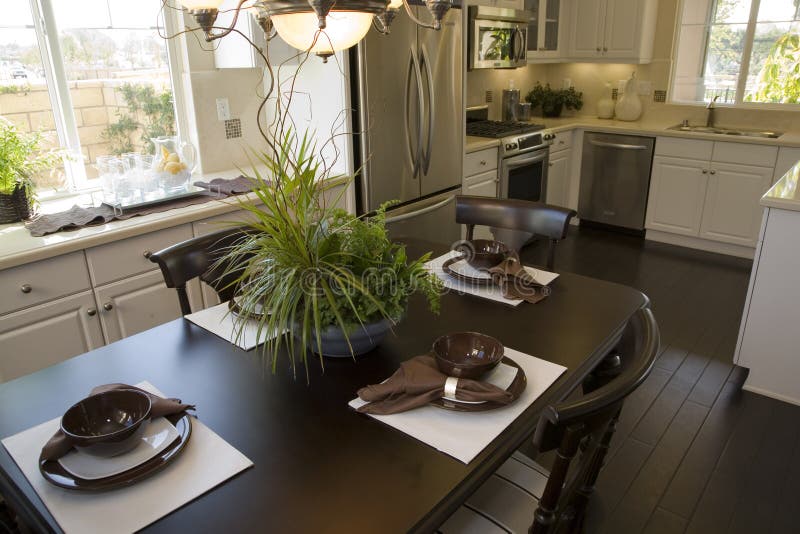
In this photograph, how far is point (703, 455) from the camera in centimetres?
228

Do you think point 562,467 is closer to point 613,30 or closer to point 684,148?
point 684,148

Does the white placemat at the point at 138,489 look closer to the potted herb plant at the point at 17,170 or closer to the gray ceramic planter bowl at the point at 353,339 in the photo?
the gray ceramic planter bowl at the point at 353,339

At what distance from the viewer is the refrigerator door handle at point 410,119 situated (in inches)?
122

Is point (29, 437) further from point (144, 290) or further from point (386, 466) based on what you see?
point (144, 290)

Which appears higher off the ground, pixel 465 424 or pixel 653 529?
pixel 465 424

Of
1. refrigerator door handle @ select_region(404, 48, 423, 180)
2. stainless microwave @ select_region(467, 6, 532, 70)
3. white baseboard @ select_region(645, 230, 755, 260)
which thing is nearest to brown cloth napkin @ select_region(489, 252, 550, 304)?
refrigerator door handle @ select_region(404, 48, 423, 180)

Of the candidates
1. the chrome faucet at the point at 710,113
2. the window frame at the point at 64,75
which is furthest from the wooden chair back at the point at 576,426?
the chrome faucet at the point at 710,113

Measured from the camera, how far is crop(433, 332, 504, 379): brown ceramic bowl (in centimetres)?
128

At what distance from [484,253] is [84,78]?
2.22 meters

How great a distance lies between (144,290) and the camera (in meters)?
2.43

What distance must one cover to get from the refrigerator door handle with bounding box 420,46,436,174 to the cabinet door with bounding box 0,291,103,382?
1.90 meters

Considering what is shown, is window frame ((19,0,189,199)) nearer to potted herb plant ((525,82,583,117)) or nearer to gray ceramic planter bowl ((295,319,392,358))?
gray ceramic planter bowl ((295,319,392,358))

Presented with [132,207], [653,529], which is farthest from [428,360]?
[132,207]

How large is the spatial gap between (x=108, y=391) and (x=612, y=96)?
5.06m
